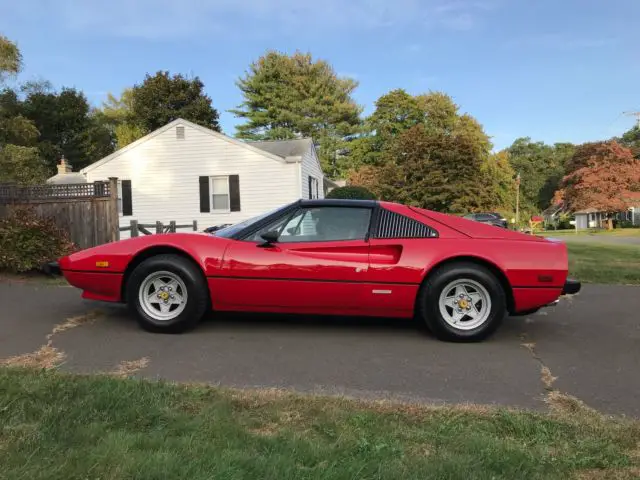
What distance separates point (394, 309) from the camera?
4977mm

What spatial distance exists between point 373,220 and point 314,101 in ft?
149

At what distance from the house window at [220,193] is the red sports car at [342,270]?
47.4 feet

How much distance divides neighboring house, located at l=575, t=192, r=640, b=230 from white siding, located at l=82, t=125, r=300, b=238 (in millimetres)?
34724

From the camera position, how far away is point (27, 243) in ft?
28.1

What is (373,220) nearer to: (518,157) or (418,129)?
(418,129)

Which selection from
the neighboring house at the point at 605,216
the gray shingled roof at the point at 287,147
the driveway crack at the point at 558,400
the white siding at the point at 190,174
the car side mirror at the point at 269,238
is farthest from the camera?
the neighboring house at the point at 605,216

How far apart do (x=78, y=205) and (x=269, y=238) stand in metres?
6.75

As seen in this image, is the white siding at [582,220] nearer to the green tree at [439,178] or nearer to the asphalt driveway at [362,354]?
the green tree at [439,178]

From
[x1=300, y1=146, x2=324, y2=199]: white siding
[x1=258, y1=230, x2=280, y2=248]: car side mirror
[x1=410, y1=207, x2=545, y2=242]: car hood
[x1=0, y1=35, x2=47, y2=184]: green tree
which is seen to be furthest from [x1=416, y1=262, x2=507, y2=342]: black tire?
[x1=0, y1=35, x2=47, y2=184]: green tree

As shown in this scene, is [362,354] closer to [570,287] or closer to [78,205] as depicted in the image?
[570,287]

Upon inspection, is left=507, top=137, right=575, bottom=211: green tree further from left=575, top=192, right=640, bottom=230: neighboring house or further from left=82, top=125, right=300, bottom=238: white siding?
left=82, top=125, right=300, bottom=238: white siding

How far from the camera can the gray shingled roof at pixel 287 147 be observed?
2019cm

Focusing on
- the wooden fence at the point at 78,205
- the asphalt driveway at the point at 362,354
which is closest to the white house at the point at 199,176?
the wooden fence at the point at 78,205

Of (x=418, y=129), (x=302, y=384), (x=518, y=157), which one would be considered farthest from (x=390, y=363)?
(x=518, y=157)
